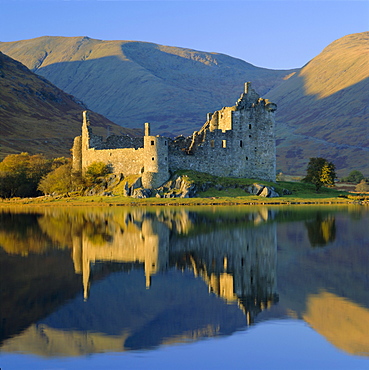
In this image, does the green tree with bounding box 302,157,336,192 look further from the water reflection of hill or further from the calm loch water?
the calm loch water

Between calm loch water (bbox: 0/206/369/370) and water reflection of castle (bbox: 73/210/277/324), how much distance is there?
69 millimetres

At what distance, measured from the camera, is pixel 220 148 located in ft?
235

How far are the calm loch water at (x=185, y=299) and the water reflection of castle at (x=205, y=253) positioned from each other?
69 mm

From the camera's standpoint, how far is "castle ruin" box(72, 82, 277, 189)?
2749 inches

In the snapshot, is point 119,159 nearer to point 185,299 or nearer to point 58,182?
point 58,182

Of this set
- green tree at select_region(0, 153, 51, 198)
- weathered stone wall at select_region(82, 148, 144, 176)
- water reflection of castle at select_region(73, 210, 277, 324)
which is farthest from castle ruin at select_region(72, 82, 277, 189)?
water reflection of castle at select_region(73, 210, 277, 324)

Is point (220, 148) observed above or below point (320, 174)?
above

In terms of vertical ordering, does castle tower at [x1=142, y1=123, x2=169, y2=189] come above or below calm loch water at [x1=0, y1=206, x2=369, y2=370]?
above

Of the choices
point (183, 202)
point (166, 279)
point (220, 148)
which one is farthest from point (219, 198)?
point (166, 279)

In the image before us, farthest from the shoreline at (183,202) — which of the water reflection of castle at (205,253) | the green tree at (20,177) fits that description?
the water reflection of castle at (205,253)

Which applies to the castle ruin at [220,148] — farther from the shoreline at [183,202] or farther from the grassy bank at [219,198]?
the shoreline at [183,202]

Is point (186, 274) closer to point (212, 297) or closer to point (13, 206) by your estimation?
point (212, 297)

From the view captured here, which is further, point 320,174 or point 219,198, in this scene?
point 320,174

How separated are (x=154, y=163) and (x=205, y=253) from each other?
37.2 metres
